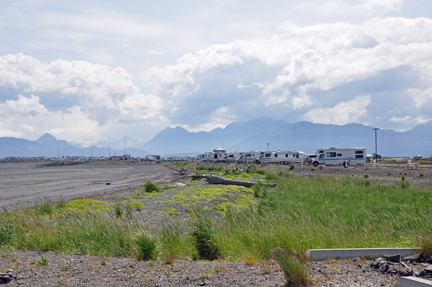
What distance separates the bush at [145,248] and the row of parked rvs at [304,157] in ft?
182

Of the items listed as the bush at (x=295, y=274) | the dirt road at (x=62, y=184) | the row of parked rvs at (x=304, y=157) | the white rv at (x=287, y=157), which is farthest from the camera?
the white rv at (x=287, y=157)

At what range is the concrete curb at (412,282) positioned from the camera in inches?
195

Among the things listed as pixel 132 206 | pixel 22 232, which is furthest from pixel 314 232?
pixel 132 206

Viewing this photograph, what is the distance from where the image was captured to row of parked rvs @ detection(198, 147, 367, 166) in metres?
59.2

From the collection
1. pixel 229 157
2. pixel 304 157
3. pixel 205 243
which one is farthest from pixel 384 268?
pixel 229 157

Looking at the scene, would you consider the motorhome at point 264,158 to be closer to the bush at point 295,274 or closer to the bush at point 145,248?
the bush at point 145,248

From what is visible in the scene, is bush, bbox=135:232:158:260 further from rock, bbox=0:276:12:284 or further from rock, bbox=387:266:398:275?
rock, bbox=387:266:398:275

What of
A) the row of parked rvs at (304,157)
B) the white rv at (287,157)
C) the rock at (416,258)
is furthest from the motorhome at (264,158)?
the rock at (416,258)

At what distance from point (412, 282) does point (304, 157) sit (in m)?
75.6

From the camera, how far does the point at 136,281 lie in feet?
19.8

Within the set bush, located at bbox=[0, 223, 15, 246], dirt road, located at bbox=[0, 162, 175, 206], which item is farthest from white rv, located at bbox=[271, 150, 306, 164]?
bush, located at bbox=[0, 223, 15, 246]

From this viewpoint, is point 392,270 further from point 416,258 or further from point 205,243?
point 205,243

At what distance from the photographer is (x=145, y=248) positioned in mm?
7699

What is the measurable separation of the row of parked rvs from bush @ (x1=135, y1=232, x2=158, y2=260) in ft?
182
